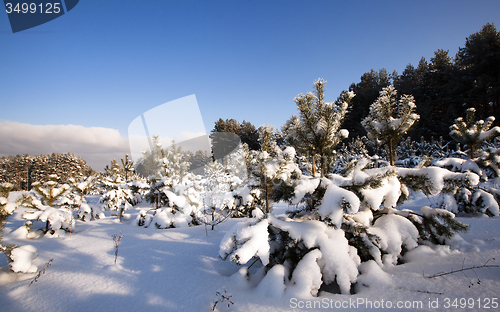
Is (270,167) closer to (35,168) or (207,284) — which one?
(207,284)

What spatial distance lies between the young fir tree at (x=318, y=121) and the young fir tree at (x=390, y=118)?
0.79 meters

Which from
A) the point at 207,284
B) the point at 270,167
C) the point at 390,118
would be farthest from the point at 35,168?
the point at 390,118

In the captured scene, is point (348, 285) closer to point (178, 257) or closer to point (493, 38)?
point (178, 257)

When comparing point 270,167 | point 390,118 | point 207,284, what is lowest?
point 207,284

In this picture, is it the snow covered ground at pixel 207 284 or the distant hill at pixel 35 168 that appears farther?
the distant hill at pixel 35 168

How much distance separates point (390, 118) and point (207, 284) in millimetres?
3836

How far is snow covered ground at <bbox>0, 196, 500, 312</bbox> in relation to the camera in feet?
6.09

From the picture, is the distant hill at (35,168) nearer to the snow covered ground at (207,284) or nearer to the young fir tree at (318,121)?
the snow covered ground at (207,284)

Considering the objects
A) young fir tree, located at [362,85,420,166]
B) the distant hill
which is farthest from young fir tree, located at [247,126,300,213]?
the distant hill

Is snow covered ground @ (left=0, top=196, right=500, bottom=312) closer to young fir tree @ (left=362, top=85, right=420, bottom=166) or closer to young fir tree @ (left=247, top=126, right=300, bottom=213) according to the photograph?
young fir tree @ (left=247, top=126, right=300, bottom=213)

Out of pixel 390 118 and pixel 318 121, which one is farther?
pixel 390 118

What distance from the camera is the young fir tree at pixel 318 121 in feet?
9.67

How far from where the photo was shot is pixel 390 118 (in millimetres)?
3436

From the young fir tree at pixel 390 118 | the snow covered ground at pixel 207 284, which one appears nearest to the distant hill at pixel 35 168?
the snow covered ground at pixel 207 284
